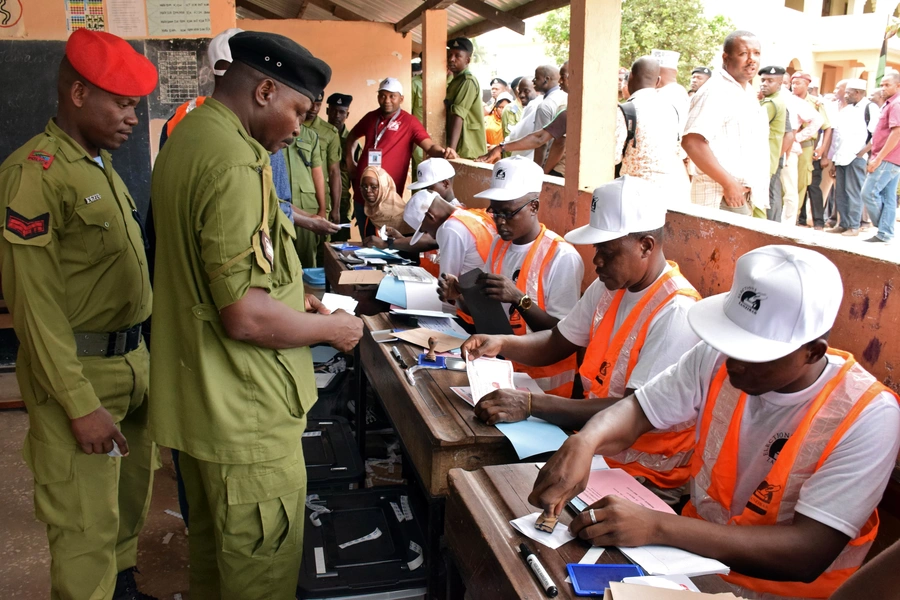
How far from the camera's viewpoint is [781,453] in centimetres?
159

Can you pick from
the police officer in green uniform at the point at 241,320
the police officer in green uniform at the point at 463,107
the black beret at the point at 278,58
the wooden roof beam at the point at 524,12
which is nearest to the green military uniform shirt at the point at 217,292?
the police officer in green uniform at the point at 241,320

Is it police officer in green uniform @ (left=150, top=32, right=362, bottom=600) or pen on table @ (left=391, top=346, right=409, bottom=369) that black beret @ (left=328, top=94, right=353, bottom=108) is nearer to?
pen on table @ (left=391, top=346, right=409, bottom=369)

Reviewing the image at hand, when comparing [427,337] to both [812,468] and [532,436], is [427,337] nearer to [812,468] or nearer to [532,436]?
[532,436]

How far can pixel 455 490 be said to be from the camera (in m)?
1.67

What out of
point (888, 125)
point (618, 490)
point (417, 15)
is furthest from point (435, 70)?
point (618, 490)

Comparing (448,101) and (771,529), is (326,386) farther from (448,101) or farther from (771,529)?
(448,101)

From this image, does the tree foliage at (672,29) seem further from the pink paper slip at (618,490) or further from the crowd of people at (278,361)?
the pink paper slip at (618,490)

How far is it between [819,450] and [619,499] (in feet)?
1.52

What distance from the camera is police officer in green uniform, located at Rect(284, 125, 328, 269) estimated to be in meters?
6.37

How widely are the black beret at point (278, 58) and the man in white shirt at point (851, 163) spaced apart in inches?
343

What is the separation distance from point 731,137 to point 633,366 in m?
2.03

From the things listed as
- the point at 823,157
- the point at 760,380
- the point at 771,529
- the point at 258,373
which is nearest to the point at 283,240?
the point at 258,373

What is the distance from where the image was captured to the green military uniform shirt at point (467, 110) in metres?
7.29

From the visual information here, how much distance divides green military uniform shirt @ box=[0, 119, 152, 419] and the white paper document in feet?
5.36
